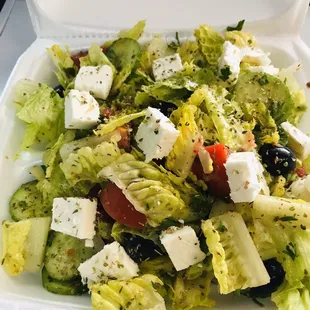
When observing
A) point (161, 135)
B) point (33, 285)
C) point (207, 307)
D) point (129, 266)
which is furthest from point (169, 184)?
point (33, 285)

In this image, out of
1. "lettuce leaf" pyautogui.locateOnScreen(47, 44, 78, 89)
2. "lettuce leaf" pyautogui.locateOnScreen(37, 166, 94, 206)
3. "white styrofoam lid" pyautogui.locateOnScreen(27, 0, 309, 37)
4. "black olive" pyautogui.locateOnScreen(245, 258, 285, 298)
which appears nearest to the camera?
"black olive" pyautogui.locateOnScreen(245, 258, 285, 298)

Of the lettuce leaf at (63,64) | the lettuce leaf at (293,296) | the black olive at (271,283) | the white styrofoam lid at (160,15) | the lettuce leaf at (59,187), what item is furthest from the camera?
the white styrofoam lid at (160,15)

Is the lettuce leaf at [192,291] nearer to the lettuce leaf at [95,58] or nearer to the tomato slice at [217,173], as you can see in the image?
the tomato slice at [217,173]

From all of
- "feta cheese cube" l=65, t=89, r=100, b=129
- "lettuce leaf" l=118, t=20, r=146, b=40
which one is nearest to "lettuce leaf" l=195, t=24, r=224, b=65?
"lettuce leaf" l=118, t=20, r=146, b=40

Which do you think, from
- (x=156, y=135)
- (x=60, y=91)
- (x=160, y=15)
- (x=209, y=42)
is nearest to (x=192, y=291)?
(x=156, y=135)

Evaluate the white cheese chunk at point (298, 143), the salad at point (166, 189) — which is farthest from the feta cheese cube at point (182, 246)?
the white cheese chunk at point (298, 143)

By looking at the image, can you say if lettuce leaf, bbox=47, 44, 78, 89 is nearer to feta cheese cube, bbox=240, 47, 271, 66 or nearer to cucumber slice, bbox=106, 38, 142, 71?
cucumber slice, bbox=106, 38, 142, 71

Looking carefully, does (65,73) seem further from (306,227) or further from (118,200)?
(306,227)

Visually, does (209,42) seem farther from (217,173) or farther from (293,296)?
(293,296)
